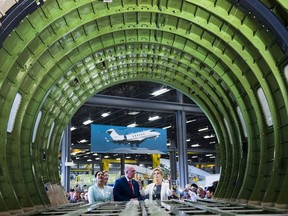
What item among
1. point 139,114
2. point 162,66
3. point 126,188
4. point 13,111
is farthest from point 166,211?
point 139,114

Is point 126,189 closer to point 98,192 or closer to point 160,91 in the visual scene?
point 98,192

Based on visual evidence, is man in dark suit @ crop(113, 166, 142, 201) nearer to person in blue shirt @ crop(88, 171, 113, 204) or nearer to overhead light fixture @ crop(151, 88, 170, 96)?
person in blue shirt @ crop(88, 171, 113, 204)

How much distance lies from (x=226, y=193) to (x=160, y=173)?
3.36 meters

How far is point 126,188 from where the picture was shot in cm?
1074

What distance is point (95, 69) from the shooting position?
44.0 feet

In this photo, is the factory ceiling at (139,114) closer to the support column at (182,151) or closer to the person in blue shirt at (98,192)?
the support column at (182,151)

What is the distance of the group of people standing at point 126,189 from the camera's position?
34.0ft

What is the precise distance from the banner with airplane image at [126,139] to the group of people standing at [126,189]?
41.1 ft

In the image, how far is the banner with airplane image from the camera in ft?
77.9

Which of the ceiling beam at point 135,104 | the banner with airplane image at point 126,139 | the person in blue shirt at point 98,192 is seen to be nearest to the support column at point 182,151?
the ceiling beam at point 135,104

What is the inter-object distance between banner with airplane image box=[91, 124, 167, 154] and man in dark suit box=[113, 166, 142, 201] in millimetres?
12788

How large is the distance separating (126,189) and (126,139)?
45.0 feet

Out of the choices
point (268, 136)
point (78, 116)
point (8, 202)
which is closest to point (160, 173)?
point (268, 136)

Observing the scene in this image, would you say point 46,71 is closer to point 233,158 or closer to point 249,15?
point 249,15
